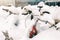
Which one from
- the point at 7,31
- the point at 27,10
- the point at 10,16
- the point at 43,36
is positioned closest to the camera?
the point at 43,36

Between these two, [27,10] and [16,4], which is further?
[16,4]

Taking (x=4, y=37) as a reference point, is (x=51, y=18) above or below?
above

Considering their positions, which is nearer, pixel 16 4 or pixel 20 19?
pixel 20 19

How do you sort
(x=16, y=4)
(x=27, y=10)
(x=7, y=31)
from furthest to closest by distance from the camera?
(x=16, y=4)
(x=27, y=10)
(x=7, y=31)

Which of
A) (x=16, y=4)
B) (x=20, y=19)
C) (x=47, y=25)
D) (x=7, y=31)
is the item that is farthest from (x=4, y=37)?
(x=16, y=4)

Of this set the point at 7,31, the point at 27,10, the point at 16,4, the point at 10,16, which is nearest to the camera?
the point at 7,31

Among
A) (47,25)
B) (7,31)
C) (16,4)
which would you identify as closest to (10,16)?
(7,31)

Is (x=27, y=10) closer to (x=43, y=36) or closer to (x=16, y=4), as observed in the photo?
(x=43, y=36)

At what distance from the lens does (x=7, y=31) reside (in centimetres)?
91

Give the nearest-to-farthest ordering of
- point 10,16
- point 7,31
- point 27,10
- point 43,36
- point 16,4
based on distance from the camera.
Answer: point 43,36
point 7,31
point 10,16
point 27,10
point 16,4

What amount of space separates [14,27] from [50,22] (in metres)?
0.25

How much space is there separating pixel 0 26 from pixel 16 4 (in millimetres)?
795

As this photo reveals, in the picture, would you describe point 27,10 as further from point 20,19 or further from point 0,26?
point 0,26

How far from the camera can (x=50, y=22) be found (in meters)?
0.92
